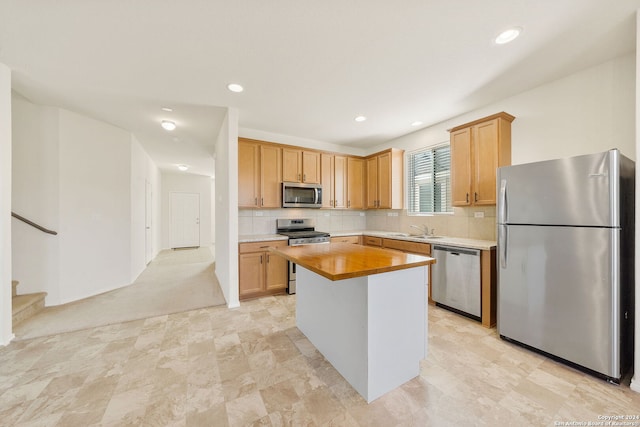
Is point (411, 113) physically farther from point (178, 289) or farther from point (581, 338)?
point (178, 289)

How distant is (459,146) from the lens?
313 centimetres

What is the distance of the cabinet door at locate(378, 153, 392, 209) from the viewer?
14.2 feet

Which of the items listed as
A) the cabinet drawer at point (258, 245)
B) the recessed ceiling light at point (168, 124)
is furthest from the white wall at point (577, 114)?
the recessed ceiling light at point (168, 124)

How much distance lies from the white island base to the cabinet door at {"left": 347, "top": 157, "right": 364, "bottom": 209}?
118 inches

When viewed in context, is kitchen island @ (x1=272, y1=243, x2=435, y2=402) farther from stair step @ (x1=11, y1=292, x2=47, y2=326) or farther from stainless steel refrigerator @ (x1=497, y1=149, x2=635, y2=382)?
stair step @ (x1=11, y1=292, x2=47, y2=326)

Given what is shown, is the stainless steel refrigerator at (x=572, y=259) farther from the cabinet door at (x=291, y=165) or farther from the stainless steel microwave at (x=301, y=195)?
the cabinet door at (x=291, y=165)

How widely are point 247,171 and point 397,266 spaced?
2876mm

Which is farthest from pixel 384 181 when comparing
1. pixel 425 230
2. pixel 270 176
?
pixel 270 176

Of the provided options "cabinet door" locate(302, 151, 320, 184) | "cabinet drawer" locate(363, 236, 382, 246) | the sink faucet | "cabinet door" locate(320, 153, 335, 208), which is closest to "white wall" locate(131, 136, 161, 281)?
"cabinet door" locate(302, 151, 320, 184)

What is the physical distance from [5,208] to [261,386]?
2.90 meters

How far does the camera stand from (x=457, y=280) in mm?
2854

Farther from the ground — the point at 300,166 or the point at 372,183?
the point at 300,166

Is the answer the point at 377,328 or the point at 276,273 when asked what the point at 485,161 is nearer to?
the point at 377,328

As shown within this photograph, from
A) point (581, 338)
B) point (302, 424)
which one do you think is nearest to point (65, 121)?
point (302, 424)
